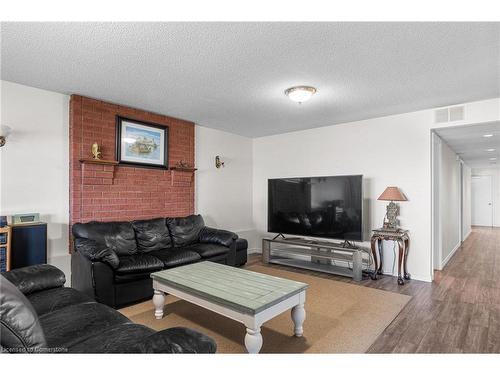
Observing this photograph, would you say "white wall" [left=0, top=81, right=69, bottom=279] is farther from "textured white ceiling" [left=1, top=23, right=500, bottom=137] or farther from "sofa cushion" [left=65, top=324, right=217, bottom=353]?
"sofa cushion" [left=65, top=324, right=217, bottom=353]

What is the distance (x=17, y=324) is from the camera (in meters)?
1.12

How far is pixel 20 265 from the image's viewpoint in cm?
292

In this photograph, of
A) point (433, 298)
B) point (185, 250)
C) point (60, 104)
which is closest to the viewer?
point (433, 298)

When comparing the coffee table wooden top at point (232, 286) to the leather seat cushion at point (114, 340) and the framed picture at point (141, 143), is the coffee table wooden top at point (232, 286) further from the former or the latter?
the framed picture at point (141, 143)

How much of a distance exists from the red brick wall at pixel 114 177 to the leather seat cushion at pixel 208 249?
0.86 meters

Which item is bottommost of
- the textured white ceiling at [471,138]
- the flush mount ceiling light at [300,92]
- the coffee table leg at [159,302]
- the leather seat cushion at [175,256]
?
the coffee table leg at [159,302]

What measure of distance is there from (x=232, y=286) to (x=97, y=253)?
1484 mm

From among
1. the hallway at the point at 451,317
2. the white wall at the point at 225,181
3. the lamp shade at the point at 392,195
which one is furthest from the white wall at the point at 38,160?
the lamp shade at the point at 392,195

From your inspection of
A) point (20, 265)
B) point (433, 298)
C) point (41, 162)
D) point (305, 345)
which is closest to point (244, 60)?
point (305, 345)

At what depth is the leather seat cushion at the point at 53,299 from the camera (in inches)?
74.8

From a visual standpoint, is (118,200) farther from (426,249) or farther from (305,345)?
(426,249)

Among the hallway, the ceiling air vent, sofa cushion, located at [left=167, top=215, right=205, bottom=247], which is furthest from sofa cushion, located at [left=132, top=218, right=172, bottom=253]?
the ceiling air vent

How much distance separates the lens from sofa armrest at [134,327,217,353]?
4.08 feet

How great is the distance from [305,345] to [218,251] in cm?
200
